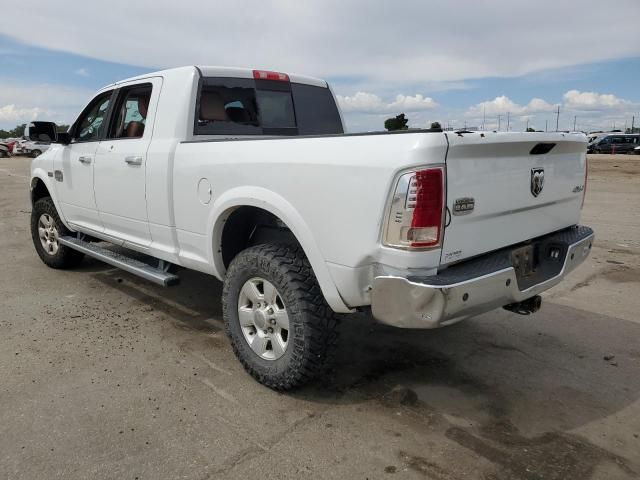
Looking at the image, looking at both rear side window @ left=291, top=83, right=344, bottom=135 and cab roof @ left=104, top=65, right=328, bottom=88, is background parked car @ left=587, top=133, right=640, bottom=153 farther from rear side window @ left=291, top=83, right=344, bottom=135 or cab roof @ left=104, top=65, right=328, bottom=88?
cab roof @ left=104, top=65, right=328, bottom=88

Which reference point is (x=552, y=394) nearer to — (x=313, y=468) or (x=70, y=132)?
(x=313, y=468)

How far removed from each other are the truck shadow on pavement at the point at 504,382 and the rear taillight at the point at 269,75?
6.84 ft

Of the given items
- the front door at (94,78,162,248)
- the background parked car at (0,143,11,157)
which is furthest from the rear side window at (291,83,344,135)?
the background parked car at (0,143,11,157)

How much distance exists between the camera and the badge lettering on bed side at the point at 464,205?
2530 millimetres

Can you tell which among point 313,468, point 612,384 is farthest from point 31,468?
point 612,384

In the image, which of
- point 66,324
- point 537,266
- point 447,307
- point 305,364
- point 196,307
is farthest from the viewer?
point 196,307

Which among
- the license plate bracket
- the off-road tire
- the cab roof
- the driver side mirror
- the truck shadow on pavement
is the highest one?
the cab roof

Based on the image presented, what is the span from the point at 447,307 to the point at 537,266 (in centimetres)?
108

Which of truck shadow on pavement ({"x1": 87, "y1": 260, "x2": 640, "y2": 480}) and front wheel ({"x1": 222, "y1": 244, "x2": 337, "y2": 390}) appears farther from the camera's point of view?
front wheel ({"x1": 222, "y1": 244, "x2": 337, "y2": 390})

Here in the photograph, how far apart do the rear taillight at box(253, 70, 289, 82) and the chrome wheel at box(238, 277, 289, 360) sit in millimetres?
2005

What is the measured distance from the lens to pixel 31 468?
247cm

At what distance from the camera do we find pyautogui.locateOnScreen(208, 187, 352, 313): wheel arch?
279 cm

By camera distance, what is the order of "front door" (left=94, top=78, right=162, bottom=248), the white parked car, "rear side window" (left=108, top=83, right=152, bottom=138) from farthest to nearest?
the white parked car, "rear side window" (left=108, top=83, right=152, bottom=138), "front door" (left=94, top=78, right=162, bottom=248)

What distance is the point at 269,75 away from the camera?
4.46 meters
